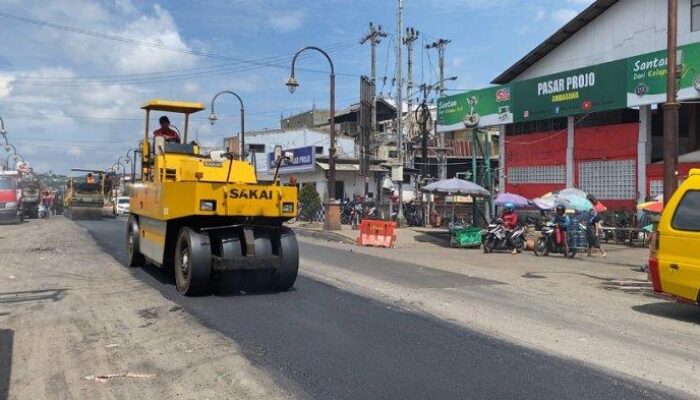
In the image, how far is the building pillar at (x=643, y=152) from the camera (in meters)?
22.3

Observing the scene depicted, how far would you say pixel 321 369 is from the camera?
5.90 metres

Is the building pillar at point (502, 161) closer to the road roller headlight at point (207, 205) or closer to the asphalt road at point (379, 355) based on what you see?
the asphalt road at point (379, 355)

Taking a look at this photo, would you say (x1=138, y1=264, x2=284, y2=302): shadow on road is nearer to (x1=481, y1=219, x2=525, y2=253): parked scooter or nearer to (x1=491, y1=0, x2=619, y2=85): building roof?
(x1=481, y1=219, x2=525, y2=253): parked scooter

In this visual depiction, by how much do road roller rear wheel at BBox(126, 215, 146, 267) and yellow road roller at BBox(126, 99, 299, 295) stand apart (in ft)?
4.32

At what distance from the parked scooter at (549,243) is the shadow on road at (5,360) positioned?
1494cm

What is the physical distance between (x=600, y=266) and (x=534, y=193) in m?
12.2

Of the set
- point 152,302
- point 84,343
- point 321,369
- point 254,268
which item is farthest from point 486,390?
point 152,302

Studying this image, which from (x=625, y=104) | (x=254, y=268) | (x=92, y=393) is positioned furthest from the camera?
(x=625, y=104)

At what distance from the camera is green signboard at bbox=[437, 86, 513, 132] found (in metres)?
28.0

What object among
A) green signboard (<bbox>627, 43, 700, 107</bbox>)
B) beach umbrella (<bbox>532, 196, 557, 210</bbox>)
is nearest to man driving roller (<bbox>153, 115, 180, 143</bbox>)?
beach umbrella (<bbox>532, 196, 557, 210</bbox>)

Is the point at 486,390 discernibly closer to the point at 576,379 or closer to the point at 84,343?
the point at 576,379

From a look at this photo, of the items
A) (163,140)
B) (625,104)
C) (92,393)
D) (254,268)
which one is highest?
(625,104)

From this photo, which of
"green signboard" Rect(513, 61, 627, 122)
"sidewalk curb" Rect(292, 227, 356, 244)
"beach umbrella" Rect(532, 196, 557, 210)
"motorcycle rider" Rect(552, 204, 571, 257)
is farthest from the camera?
"sidewalk curb" Rect(292, 227, 356, 244)

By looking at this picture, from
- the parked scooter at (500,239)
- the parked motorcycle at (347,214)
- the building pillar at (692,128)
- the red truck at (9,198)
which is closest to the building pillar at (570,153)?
the building pillar at (692,128)
